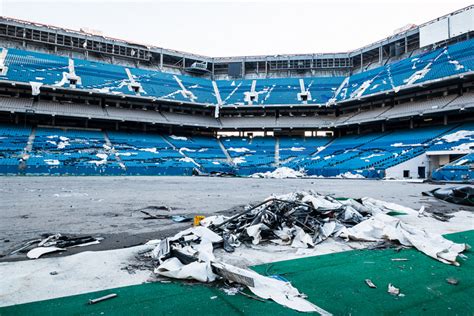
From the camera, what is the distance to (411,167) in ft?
80.6

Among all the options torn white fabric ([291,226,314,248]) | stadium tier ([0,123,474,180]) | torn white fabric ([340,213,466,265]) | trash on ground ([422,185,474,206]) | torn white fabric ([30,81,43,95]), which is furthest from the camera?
torn white fabric ([30,81,43,95])

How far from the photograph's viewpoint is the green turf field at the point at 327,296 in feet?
7.29

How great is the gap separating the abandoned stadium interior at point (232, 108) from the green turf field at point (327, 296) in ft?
68.0

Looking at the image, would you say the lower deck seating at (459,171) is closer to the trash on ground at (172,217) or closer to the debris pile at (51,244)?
the trash on ground at (172,217)

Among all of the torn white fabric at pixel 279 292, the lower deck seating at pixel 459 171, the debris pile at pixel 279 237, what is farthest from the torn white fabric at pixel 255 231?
the lower deck seating at pixel 459 171

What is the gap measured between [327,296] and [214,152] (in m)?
33.6

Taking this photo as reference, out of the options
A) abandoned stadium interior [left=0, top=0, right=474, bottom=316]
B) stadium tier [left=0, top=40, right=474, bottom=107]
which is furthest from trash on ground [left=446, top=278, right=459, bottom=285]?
stadium tier [left=0, top=40, right=474, bottom=107]

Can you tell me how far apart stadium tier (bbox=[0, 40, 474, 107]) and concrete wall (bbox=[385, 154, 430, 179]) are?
9.65 metres

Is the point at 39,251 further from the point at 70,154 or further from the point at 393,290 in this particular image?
the point at 70,154

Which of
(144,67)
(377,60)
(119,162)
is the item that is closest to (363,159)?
(377,60)

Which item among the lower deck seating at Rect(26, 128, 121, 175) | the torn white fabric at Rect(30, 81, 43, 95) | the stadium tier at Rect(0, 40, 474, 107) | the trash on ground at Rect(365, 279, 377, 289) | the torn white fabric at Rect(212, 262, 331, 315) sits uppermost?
the stadium tier at Rect(0, 40, 474, 107)

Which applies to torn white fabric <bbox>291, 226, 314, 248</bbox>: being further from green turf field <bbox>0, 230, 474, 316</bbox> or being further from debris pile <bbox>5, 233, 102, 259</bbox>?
debris pile <bbox>5, 233, 102, 259</bbox>

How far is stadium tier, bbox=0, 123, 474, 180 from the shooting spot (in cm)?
2448

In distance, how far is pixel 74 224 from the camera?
531 cm
